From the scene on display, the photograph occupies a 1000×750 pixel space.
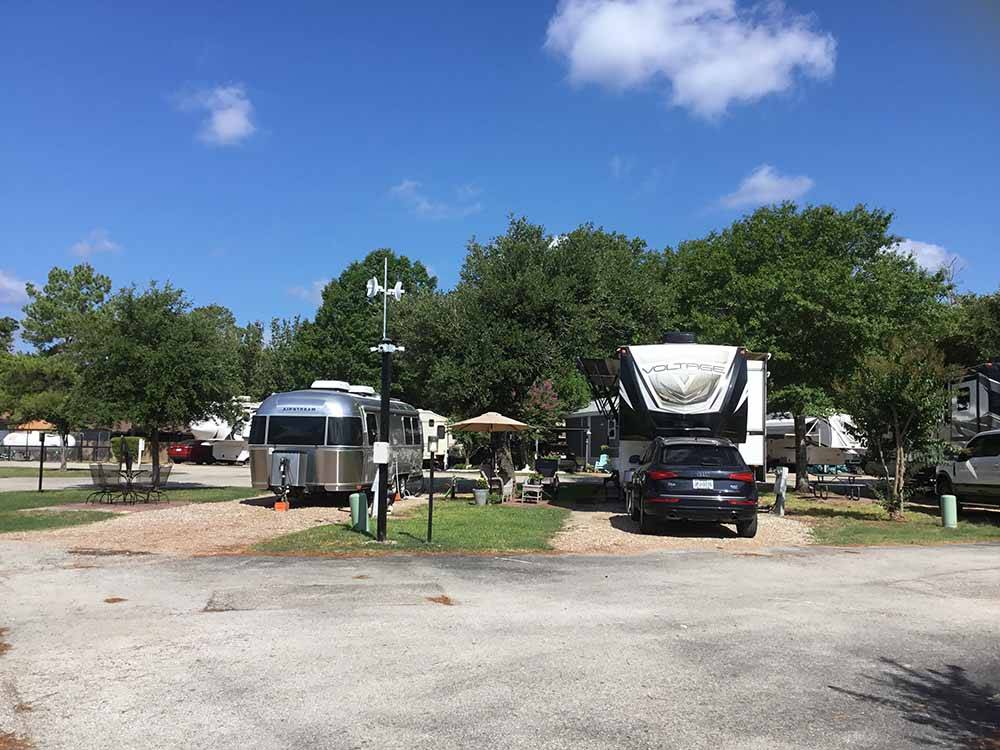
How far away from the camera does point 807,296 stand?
21922 mm

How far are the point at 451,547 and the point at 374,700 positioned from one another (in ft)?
22.1

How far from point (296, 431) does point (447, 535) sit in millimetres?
6321

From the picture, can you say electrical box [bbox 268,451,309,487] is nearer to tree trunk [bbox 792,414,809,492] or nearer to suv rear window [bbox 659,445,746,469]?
suv rear window [bbox 659,445,746,469]

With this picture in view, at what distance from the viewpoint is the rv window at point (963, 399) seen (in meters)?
20.7

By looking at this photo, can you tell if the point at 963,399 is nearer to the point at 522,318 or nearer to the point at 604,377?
the point at 604,377

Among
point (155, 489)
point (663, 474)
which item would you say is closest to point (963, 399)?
point (663, 474)

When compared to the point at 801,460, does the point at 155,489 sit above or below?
below

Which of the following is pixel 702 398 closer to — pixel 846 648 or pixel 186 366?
pixel 846 648

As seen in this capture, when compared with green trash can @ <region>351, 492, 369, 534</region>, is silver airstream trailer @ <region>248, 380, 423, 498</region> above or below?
above

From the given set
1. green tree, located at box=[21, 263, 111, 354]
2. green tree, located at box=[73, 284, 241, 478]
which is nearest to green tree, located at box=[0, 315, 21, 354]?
green tree, located at box=[21, 263, 111, 354]

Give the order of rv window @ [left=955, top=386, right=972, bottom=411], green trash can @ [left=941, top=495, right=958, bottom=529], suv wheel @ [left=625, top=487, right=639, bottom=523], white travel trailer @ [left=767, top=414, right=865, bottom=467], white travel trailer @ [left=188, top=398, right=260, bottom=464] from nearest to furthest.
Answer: suv wheel @ [left=625, top=487, right=639, bottom=523], green trash can @ [left=941, top=495, right=958, bottom=529], rv window @ [left=955, top=386, right=972, bottom=411], white travel trailer @ [left=767, top=414, right=865, bottom=467], white travel trailer @ [left=188, top=398, right=260, bottom=464]

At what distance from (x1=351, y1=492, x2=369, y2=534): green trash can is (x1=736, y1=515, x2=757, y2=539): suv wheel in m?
6.18

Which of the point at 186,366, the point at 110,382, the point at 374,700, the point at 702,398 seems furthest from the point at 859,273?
the point at 374,700

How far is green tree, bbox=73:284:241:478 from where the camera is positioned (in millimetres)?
21750
